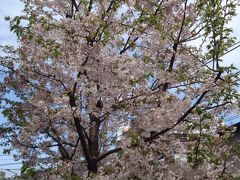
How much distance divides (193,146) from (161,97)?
1.11 metres

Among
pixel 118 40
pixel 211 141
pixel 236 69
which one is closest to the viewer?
pixel 236 69

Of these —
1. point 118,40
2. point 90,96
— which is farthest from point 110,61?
point 118,40

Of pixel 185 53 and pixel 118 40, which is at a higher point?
pixel 118 40

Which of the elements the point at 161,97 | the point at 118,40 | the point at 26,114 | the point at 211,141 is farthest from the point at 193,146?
the point at 26,114

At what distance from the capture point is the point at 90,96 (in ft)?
26.4

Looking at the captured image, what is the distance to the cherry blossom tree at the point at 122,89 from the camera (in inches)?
293

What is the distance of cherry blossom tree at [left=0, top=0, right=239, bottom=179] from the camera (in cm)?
745

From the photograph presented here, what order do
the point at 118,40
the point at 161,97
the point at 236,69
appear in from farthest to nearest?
the point at 118,40 < the point at 161,97 < the point at 236,69

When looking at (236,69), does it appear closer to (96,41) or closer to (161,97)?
(161,97)

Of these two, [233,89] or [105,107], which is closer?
[233,89]

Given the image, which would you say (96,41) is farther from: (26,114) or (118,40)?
(26,114)

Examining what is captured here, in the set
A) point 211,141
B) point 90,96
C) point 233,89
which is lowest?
point 211,141

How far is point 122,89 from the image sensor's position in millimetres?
7742

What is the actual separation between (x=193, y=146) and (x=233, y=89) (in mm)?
1310
